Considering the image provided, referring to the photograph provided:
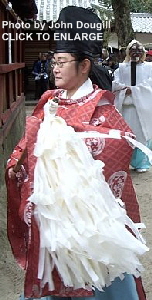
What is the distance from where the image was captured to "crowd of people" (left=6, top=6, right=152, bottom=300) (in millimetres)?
1988

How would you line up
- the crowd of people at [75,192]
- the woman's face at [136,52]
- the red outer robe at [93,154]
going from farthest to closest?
the woman's face at [136,52] → the red outer robe at [93,154] → the crowd of people at [75,192]

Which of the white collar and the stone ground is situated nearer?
the white collar

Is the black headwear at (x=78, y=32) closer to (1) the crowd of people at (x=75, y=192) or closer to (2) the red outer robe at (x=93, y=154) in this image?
(1) the crowd of people at (x=75, y=192)

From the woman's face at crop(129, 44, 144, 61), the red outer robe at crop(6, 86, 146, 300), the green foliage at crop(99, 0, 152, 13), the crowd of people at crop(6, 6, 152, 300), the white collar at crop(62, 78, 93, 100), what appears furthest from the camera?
the green foliage at crop(99, 0, 152, 13)

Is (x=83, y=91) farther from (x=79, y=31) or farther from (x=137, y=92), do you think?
(x=137, y=92)

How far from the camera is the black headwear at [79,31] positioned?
218cm

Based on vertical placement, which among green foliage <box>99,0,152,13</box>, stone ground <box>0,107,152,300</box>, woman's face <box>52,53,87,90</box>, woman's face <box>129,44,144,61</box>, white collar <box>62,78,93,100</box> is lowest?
stone ground <box>0,107,152,300</box>

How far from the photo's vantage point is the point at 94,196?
79.0 inches

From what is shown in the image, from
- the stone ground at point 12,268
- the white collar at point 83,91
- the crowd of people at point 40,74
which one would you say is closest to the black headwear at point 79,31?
the white collar at point 83,91

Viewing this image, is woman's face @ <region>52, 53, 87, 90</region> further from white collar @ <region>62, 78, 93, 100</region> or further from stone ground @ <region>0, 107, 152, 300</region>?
stone ground @ <region>0, 107, 152, 300</region>

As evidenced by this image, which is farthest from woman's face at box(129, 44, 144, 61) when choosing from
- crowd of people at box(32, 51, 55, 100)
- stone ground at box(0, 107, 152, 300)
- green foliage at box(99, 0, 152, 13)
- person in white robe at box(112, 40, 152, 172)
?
green foliage at box(99, 0, 152, 13)

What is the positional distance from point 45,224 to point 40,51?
57.3 ft

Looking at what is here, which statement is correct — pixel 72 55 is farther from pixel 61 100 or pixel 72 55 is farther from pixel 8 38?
pixel 8 38

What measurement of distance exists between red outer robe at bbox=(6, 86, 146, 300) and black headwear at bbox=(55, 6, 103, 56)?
0.68 ft
